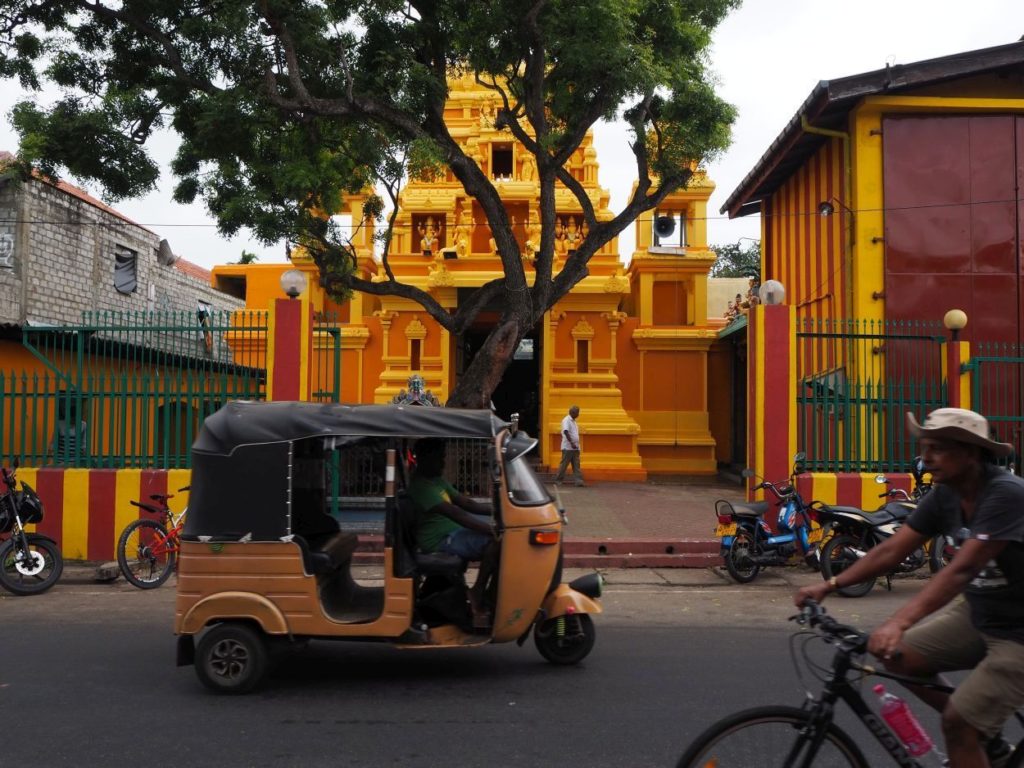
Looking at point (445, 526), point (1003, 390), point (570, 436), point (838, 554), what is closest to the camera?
point (445, 526)

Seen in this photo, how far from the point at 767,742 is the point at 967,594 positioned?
0.89 m

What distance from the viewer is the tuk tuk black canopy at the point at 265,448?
18.2 ft

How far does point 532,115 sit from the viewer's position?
12734 millimetres

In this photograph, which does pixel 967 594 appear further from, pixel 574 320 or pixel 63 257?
pixel 63 257

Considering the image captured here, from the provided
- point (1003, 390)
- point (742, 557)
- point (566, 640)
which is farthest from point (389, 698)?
point (1003, 390)

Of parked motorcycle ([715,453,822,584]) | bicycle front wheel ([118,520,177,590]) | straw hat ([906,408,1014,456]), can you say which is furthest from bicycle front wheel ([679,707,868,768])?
bicycle front wheel ([118,520,177,590])

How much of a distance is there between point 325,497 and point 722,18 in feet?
31.6

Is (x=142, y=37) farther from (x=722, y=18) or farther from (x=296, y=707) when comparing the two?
(x=296, y=707)

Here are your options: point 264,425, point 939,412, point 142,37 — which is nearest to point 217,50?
point 142,37

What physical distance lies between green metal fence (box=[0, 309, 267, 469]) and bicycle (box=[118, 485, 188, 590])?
134 centimetres

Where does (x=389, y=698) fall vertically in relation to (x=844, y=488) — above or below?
below

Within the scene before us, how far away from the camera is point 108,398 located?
10.4m

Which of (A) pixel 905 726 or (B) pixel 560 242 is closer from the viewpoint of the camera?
(A) pixel 905 726

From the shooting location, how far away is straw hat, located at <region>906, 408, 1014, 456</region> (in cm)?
309
